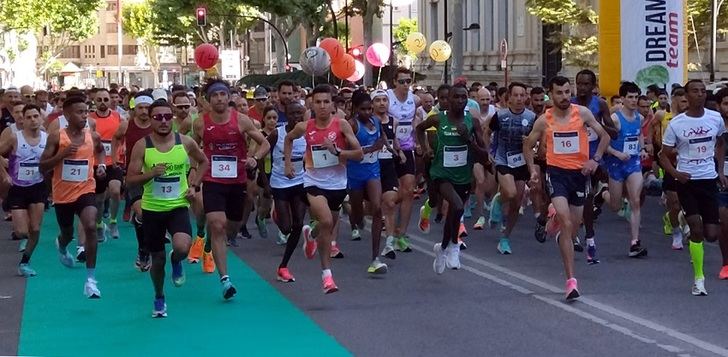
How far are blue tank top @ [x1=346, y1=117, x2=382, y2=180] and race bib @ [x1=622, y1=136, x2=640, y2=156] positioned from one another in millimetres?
2833

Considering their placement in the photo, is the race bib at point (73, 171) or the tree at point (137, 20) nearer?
the race bib at point (73, 171)

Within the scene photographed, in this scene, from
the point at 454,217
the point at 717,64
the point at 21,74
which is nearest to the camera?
the point at 454,217

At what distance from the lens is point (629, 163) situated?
1439cm

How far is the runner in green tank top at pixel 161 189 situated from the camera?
10602 mm

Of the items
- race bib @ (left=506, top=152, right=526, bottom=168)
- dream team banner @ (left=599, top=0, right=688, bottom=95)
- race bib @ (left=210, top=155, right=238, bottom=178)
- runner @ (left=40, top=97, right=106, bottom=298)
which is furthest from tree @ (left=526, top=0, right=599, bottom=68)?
race bib @ (left=210, top=155, right=238, bottom=178)

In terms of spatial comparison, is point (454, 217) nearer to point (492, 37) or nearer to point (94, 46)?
point (492, 37)

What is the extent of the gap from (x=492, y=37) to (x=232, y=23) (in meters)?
15.8

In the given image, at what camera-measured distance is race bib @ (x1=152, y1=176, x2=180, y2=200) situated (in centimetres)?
1062

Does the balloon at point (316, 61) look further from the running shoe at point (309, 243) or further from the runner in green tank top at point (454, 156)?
the runner in green tank top at point (454, 156)

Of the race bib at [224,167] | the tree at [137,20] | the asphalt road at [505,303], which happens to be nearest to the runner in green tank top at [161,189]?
the race bib at [224,167]

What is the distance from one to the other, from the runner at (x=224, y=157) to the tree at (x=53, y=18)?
64.4m

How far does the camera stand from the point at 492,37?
6322 centimetres

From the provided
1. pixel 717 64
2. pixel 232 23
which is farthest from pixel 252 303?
pixel 232 23

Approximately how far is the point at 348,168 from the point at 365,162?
17 centimetres
